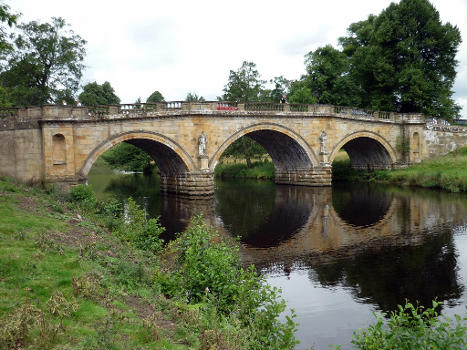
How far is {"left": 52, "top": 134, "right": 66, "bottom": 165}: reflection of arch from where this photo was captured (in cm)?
2055

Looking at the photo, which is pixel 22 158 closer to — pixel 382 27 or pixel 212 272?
pixel 212 272

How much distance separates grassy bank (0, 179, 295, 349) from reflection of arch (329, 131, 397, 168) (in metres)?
23.5

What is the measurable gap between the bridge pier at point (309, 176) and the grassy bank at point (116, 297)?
20831mm

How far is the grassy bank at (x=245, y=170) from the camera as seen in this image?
132 feet

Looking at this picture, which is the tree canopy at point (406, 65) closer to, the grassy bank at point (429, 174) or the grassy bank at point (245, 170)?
the grassy bank at point (429, 174)

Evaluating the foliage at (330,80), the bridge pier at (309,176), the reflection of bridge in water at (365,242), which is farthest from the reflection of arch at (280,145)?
the foliage at (330,80)

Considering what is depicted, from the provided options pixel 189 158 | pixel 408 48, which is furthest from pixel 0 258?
pixel 408 48

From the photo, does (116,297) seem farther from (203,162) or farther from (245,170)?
(245,170)

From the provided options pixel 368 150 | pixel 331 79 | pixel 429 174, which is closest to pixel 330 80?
pixel 331 79

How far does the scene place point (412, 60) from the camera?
35.0m

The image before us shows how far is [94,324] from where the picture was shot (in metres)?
5.14

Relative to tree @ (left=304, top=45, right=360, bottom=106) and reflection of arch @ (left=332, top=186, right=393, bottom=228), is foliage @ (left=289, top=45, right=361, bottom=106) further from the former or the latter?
reflection of arch @ (left=332, top=186, right=393, bottom=228)

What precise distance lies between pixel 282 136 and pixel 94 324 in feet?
82.7

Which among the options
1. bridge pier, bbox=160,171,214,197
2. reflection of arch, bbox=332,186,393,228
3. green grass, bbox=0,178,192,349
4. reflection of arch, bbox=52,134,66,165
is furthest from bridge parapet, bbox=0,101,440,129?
green grass, bbox=0,178,192,349
